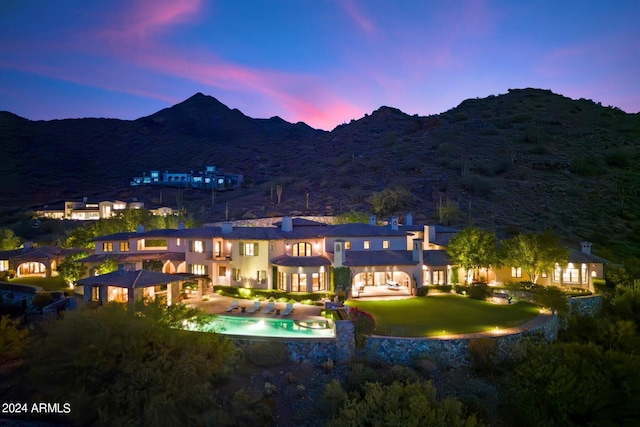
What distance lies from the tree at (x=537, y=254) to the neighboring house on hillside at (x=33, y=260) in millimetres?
43506

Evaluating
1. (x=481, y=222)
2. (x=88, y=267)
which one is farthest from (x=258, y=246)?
(x=481, y=222)

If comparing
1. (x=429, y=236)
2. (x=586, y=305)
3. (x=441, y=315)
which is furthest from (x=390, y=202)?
(x=441, y=315)

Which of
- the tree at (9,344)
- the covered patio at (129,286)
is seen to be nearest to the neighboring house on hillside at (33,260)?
the covered patio at (129,286)

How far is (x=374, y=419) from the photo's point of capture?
555 inches

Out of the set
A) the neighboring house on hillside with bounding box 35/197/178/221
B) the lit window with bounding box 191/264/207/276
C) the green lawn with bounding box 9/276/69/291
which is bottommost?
the green lawn with bounding box 9/276/69/291

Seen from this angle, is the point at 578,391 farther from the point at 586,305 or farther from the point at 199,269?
the point at 199,269

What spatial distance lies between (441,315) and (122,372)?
748 inches

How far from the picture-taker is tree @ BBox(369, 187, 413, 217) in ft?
216

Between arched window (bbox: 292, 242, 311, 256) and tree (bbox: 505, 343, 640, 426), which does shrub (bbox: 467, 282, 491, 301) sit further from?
arched window (bbox: 292, 242, 311, 256)

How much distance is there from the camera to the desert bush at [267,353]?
20594 mm

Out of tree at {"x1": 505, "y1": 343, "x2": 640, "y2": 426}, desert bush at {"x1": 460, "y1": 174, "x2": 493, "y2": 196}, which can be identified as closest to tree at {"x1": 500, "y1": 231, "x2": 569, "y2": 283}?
tree at {"x1": 505, "y1": 343, "x2": 640, "y2": 426}

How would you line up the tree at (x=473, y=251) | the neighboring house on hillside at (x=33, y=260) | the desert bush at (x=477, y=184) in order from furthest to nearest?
the desert bush at (x=477, y=184), the neighboring house on hillside at (x=33, y=260), the tree at (x=473, y=251)

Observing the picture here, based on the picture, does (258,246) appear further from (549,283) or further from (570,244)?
(570,244)

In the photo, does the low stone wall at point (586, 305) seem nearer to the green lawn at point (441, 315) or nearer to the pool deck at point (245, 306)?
the green lawn at point (441, 315)
